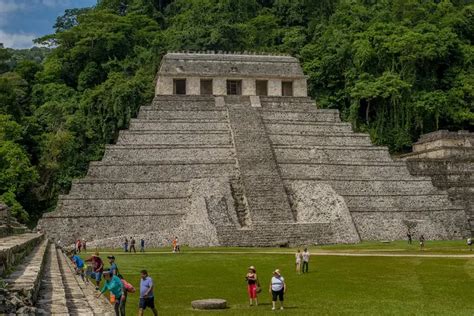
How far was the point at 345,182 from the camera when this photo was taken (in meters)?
39.8

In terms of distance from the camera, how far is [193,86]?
168 feet

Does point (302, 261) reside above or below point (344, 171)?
below

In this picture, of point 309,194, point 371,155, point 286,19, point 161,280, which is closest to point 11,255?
point 161,280

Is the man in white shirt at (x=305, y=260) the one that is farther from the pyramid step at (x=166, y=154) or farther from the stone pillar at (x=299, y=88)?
the stone pillar at (x=299, y=88)

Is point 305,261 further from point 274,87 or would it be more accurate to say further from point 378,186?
point 274,87

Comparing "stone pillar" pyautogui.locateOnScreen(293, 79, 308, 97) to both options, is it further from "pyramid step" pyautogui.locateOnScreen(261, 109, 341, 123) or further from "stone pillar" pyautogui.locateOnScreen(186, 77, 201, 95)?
"stone pillar" pyautogui.locateOnScreen(186, 77, 201, 95)

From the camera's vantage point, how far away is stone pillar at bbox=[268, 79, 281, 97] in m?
52.4

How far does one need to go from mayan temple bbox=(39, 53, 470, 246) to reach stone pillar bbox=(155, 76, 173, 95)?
170 centimetres

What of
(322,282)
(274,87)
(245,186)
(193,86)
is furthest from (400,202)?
(322,282)

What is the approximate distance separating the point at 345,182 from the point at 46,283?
2810cm

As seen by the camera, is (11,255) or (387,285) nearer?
(11,255)

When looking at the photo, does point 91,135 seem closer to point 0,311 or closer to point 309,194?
point 309,194

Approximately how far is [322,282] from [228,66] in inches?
1348

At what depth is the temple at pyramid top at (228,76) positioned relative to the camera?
51.2 meters
